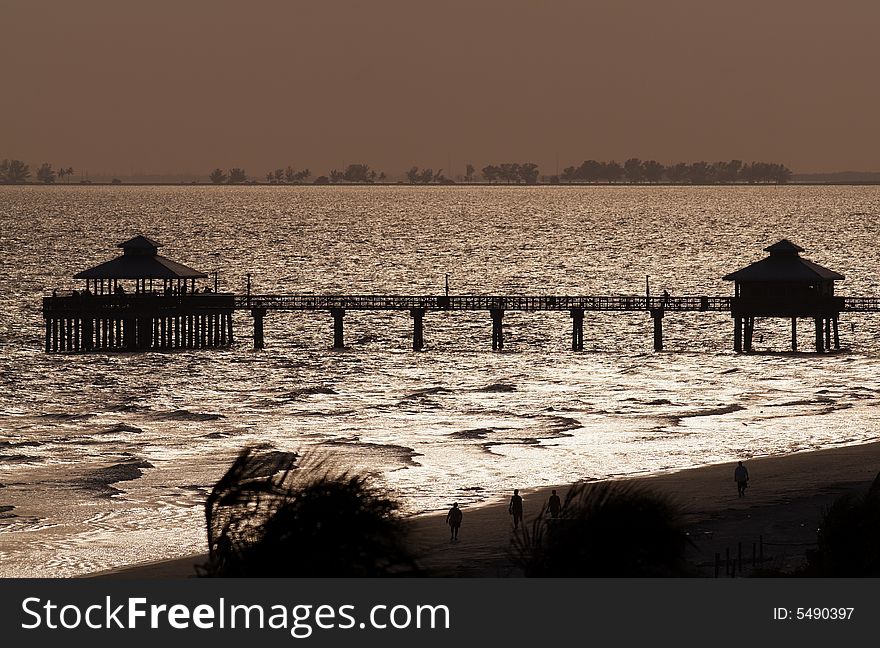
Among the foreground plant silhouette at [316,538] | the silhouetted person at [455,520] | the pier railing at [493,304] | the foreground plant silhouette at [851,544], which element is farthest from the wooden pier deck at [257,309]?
the foreground plant silhouette at [316,538]

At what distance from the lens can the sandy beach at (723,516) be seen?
120ft

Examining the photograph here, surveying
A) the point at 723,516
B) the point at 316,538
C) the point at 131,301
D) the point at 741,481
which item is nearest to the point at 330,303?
the point at 131,301

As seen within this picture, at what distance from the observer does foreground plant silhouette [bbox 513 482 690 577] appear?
22.1 meters

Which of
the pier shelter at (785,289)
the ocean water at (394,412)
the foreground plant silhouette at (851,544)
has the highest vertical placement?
the pier shelter at (785,289)

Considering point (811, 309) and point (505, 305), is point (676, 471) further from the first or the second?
point (505, 305)

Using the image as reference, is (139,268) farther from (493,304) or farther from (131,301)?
(493,304)

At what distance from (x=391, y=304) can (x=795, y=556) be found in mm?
56838

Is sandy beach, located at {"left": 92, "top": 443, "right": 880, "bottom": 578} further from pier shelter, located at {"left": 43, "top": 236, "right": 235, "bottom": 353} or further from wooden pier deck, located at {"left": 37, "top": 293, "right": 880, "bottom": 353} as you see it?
pier shelter, located at {"left": 43, "top": 236, "right": 235, "bottom": 353}

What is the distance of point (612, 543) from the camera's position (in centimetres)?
2223

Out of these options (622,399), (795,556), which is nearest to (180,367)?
(622,399)

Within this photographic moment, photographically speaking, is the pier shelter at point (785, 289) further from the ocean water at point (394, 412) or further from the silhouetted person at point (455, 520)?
the silhouetted person at point (455, 520)

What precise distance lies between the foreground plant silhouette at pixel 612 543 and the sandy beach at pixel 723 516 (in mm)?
8530

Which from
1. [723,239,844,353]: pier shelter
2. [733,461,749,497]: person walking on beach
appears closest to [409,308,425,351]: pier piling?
[723,239,844,353]: pier shelter

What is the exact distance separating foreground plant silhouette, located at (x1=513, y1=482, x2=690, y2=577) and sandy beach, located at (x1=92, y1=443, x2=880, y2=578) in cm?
853
